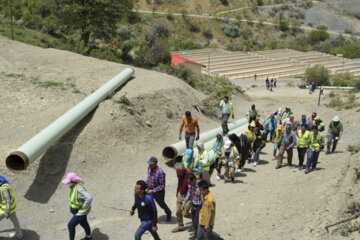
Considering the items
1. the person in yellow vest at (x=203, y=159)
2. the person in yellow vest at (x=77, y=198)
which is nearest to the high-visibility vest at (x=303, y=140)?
the person in yellow vest at (x=203, y=159)

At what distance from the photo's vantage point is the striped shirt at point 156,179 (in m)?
8.21

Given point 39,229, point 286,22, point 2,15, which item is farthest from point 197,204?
point 286,22

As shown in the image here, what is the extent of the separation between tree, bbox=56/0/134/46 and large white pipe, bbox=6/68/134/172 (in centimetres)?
1274

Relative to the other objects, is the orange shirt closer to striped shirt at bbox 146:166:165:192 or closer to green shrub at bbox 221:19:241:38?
striped shirt at bbox 146:166:165:192

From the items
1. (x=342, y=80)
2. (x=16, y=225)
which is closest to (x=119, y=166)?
(x=16, y=225)

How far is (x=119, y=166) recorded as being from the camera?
12.6 meters

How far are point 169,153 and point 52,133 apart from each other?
3.96 m

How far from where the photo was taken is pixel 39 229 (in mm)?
9125

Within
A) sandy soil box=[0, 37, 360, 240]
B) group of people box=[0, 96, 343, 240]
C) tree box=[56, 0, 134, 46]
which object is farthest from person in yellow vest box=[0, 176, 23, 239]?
tree box=[56, 0, 134, 46]

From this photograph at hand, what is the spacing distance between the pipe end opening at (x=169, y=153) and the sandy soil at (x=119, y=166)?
0.40 meters

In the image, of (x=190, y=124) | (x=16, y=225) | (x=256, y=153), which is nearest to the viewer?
(x=16, y=225)

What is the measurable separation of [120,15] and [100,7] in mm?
2086

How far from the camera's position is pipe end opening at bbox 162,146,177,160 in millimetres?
12800

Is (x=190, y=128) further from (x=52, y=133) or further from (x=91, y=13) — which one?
(x=91, y=13)
